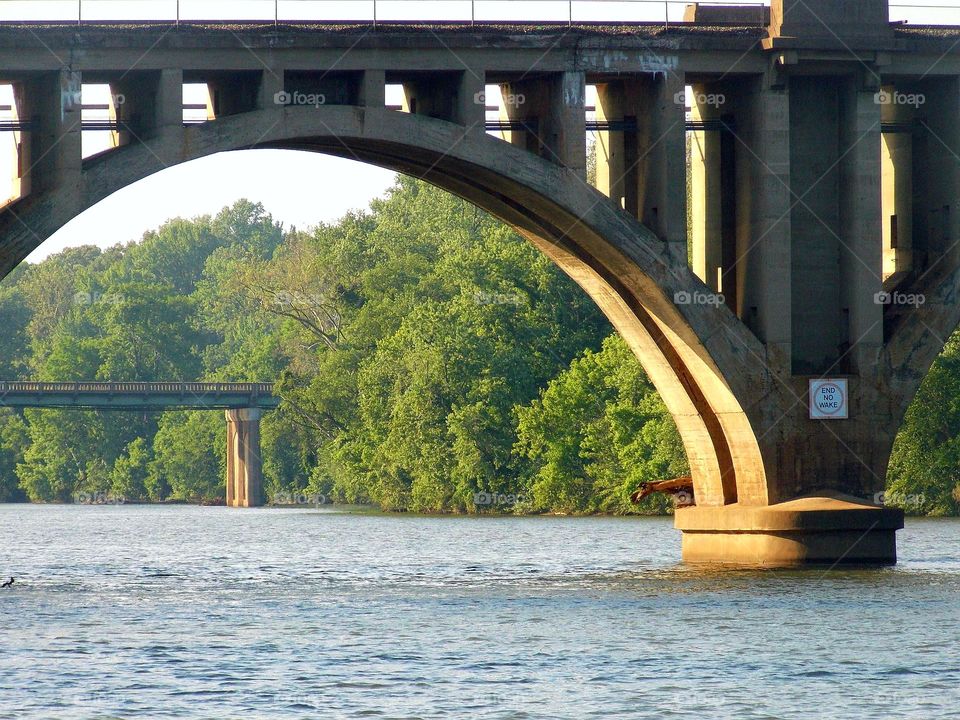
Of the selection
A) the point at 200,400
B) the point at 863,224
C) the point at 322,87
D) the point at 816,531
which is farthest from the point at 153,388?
the point at 816,531

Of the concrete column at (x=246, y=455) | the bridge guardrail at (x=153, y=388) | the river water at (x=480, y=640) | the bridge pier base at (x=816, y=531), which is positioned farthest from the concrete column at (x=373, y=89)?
the concrete column at (x=246, y=455)

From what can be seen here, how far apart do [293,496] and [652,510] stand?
38.9 m

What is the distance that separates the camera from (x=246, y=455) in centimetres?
12588

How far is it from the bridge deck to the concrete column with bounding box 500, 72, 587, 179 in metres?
83.7

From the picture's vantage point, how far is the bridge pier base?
39531 mm

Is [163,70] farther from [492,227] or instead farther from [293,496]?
[293,496]

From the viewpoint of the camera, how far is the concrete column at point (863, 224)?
4006 centimetres

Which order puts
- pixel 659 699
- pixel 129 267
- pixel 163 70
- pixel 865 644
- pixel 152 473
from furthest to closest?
pixel 129 267 < pixel 152 473 < pixel 163 70 < pixel 865 644 < pixel 659 699

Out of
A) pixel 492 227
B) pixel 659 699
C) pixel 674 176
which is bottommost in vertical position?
pixel 659 699

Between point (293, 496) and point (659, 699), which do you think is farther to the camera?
point (293, 496)

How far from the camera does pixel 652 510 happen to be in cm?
8631

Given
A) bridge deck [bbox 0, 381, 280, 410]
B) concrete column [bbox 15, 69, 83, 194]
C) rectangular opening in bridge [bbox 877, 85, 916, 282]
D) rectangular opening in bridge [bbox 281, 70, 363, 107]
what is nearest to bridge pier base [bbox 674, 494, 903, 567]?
rectangular opening in bridge [bbox 877, 85, 916, 282]

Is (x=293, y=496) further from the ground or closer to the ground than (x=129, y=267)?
closer to the ground

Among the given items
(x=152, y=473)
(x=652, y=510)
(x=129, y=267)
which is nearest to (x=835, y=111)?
(x=652, y=510)
